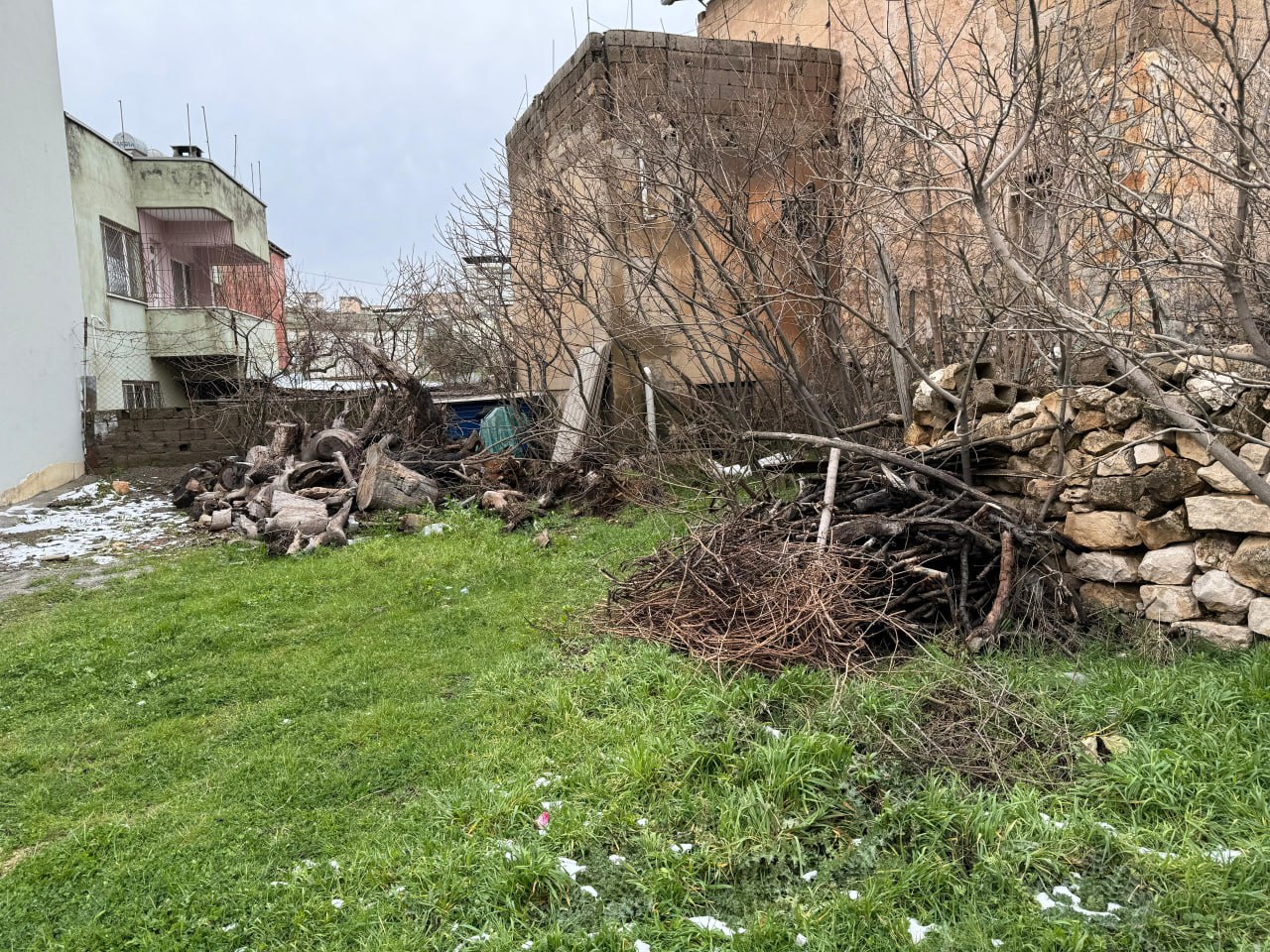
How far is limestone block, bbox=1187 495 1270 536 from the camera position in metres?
3.75

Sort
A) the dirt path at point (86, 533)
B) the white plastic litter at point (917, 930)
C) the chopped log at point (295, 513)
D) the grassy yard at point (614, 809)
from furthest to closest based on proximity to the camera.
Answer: the chopped log at point (295, 513) < the dirt path at point (86, 533) < the grassy yard at point (614, 809) < the white plastic litter at point (917, 930)

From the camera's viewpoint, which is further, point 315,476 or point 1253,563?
point 315,476

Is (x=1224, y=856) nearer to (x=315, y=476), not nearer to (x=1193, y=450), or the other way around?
(x=1193, y=450)

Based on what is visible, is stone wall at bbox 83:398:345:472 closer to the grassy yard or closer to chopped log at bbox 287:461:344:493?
chopped log at bbox 287:461:344:493

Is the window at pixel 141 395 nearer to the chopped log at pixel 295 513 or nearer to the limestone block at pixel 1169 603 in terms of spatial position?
the chopped log at pixel 295 513

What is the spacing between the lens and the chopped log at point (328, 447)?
33.3 feet

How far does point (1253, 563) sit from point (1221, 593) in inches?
9.3

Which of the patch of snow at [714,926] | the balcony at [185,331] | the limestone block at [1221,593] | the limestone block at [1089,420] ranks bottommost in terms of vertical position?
the patch of snow at [714,926]

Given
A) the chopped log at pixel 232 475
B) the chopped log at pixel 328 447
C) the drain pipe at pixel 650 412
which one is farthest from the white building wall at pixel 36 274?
the drain pipe at pixel 650 412

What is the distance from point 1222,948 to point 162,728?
4.58 meters

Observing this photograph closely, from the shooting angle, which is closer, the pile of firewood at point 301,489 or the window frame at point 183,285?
the pile of firewood at point 301,489

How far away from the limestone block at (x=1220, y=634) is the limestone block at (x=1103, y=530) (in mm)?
491

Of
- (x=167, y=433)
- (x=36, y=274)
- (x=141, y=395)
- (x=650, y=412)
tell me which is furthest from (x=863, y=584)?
(x=141, y=395)

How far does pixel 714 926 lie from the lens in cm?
246
